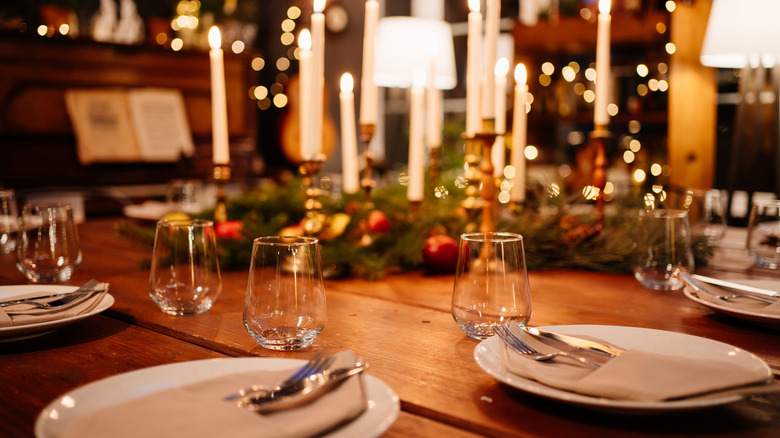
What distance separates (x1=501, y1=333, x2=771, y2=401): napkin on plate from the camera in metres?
0.57

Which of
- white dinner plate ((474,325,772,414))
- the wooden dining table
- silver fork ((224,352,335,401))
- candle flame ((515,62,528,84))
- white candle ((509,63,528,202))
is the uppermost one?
candle flame ((515,62,528,84))

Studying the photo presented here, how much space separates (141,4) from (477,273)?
4907mm

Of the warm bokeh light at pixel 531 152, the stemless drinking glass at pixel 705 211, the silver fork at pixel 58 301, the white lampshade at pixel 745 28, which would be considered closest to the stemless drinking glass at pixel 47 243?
the silver fork at pixel 58 301

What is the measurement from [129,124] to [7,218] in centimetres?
270

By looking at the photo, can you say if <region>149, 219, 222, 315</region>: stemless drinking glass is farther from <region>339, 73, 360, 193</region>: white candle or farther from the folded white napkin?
the folded white napkin

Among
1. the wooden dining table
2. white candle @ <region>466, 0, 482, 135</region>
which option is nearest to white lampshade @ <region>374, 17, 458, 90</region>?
white candle @ <region>466, 0, 482, 135</region>

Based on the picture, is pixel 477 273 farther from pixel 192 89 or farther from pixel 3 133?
pixel 192 89

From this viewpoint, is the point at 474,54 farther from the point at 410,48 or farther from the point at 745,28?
the point at 745,28

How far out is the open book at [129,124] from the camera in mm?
3834

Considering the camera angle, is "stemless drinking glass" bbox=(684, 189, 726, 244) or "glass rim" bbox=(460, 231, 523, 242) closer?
"glass rim" bbox=(460, 231, 523, 242)

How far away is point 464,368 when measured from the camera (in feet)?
2.50

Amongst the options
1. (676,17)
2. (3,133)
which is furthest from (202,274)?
(676,17)

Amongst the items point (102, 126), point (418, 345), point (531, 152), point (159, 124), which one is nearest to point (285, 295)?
point (418, 345)

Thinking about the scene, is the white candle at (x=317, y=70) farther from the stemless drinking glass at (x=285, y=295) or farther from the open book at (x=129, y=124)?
the open book at (x=129, y=124)
